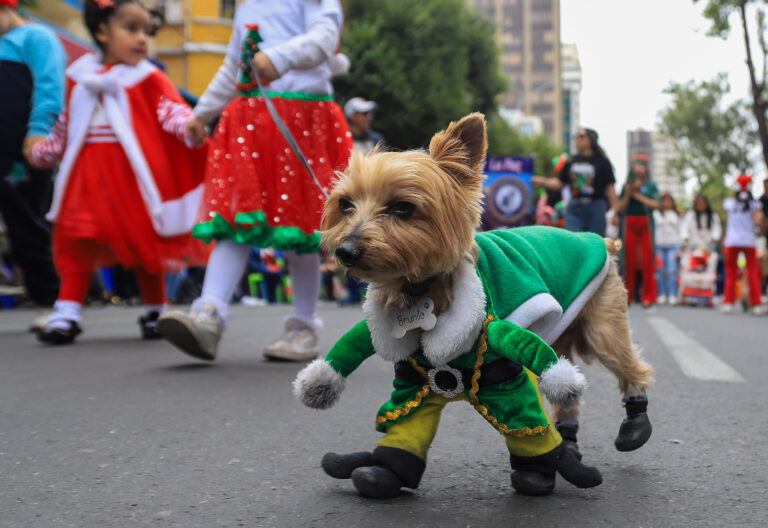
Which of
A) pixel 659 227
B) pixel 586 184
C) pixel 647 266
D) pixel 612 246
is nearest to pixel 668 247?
pixel 659 227

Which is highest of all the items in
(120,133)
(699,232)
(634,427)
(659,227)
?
(659,227)

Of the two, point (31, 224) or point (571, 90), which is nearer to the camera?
point (31, 224)

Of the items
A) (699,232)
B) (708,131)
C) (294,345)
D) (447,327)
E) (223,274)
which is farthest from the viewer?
(708,131)

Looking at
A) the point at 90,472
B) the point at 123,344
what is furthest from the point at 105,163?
the point at 90,472

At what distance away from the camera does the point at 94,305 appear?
1522cm

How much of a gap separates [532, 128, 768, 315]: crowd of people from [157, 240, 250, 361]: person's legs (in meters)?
4.11

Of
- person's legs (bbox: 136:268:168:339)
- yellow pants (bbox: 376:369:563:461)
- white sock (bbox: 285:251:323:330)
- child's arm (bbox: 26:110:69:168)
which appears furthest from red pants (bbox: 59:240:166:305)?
yellow pants (bbox: 376:369:563:461)

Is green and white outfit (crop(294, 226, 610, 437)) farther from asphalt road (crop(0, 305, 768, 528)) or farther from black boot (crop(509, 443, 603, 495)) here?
asphalt road (crop(0, 305, 768, 528))

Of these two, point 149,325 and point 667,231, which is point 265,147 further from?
point 667,231

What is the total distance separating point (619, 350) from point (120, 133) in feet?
13.7

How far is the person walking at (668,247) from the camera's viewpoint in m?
17.5

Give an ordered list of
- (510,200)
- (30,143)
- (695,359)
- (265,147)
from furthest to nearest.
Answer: (510,200) → (30,143) → (695,359) → (265,147)

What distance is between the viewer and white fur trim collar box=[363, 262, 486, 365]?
2.34m

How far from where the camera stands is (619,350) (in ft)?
9.46
